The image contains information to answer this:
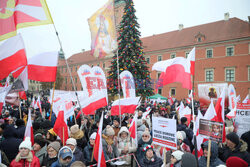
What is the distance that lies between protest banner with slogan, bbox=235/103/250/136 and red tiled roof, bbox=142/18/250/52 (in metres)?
32.5

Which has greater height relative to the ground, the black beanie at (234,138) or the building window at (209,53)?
the building window at (209,53)

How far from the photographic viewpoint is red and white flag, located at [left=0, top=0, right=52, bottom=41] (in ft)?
12.8

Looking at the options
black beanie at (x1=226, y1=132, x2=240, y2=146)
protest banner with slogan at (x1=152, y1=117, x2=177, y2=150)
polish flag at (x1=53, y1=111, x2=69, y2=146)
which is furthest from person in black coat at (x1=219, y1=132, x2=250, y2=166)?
polish flag at (x1=53, y1=111, x2=69, y2=146)

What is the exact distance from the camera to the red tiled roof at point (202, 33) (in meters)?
33.3

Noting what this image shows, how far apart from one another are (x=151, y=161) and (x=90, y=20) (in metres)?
4.92

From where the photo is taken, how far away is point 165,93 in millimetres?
41125

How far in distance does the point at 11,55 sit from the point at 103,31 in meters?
3.14

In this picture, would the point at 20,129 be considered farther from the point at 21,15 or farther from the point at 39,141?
the point at 21,15

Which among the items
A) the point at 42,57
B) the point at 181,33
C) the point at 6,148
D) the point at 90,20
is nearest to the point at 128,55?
the point at 90,20

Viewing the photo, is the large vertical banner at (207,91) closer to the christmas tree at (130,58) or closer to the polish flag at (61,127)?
the polish flag at (61,127)

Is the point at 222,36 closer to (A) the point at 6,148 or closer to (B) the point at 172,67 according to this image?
(B) the point at 172,67

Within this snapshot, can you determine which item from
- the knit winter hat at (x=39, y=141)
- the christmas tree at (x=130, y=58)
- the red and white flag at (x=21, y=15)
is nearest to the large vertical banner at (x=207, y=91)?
the knit winter hat at (x=39, y=141)

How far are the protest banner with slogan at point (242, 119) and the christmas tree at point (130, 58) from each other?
13446 mm

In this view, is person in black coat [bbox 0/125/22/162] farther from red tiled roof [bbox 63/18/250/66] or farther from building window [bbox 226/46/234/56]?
building window [bbox 226/46/234/56]
